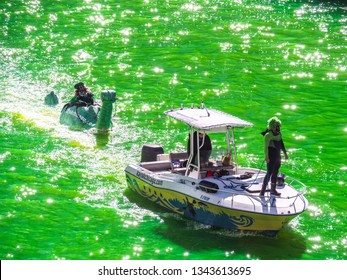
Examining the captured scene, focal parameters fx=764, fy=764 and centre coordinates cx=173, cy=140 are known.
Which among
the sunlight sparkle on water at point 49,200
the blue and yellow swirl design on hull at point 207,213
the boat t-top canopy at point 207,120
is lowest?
the sunlight sparkle on water at point 49,200

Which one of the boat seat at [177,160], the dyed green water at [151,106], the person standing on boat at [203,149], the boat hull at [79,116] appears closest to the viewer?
the dyed green water at [151,106]

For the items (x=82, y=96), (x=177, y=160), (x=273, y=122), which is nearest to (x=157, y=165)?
(x=177, y=160)

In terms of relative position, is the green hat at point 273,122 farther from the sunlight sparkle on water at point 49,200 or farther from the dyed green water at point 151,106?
Result: the sunlight sparkle on water at point 49,200

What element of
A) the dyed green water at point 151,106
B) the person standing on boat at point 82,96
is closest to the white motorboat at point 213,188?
the dyed green water at point 151,106

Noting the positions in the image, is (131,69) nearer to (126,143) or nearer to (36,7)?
(126,143)

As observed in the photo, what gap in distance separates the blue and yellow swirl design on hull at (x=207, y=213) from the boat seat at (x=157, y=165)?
63 cm

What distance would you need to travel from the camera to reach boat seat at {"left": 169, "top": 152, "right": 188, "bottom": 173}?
23405 mm

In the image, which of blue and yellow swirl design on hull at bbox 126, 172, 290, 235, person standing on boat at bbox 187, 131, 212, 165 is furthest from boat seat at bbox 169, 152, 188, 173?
blue and yellow swirl design on hull at bbox 126, 172, 290, 235

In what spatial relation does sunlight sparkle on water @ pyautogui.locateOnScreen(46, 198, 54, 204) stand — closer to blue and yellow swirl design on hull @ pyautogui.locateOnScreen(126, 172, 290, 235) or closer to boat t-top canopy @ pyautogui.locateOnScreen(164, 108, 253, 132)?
blue and yellow swirl design on hull @ pyautogui.locateOnScreen(126, 172, 290, 235)

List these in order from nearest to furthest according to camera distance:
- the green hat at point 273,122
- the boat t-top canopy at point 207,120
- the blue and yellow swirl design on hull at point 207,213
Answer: the blue and yellow swirl design on hull at point 207,213 → the green hat at point 273,122 → the boat t-top canopy at point 207,120

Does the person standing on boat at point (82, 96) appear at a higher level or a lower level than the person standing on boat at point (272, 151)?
lower

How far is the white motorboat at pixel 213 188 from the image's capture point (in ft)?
67.3

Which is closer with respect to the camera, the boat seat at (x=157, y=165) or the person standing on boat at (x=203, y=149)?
the person standing on boat at (x=203, y=149)

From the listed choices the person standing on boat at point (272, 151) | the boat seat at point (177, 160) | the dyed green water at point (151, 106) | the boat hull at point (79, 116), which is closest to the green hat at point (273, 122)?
the person standing on boat at point (272, 151)
